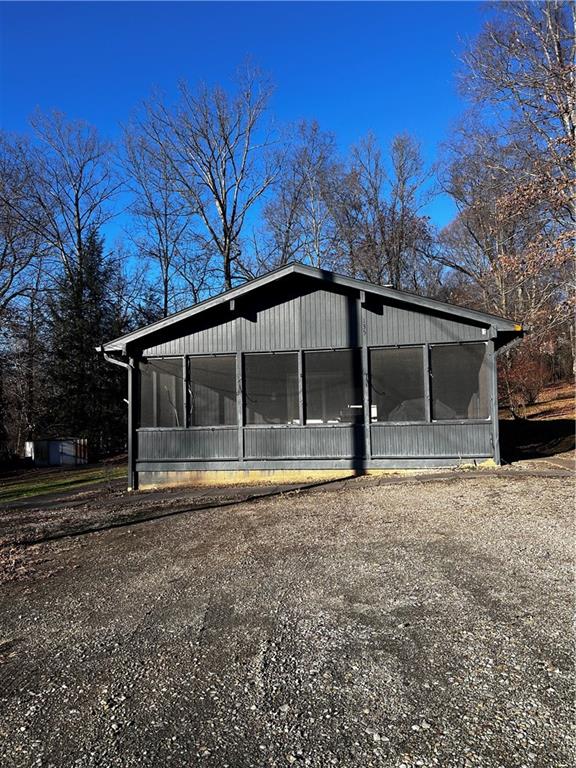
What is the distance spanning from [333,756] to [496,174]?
1824cm

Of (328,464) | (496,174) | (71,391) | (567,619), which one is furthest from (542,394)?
Result: (567,619)

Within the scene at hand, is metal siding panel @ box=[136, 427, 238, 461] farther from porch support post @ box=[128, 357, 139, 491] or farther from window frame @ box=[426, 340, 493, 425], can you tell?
window frame @ box=[426, 340, 493, 425]

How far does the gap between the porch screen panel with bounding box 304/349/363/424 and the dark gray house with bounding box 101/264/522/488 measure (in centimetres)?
2

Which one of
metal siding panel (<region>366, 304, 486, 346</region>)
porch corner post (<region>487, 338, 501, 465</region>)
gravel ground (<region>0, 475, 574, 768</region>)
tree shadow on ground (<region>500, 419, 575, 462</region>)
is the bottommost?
gravel ground (<region>0, 475, 574, 768</region>)

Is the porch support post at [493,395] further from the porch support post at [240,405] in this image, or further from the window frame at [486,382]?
the porch support post at [240,405]

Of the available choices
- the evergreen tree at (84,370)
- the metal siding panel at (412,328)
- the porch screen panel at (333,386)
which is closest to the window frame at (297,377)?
the porch screen panel at (333,386)

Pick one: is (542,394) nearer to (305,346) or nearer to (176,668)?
(305,346)

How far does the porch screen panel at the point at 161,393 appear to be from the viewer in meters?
11.7

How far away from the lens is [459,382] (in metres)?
10.5

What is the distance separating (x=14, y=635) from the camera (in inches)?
154

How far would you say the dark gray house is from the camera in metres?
10.5

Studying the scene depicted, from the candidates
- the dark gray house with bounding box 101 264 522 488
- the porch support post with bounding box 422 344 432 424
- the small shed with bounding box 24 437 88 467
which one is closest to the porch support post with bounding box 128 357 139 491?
the dark gray house with bounding box 101 264 522 488

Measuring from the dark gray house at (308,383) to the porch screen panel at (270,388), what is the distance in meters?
0.02

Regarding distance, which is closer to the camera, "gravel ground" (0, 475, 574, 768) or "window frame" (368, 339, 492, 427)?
"gravel ground" (0, 475, 574, 768)
